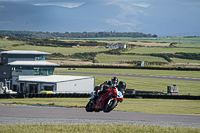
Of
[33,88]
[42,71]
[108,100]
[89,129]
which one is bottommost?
[33,88]

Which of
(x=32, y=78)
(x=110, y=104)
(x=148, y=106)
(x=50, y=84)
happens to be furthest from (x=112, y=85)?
(x=32, y=78)

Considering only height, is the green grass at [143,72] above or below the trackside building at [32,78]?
below

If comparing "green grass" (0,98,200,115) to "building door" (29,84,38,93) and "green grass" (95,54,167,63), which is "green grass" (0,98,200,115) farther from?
"green grass" (95,54,167,63)

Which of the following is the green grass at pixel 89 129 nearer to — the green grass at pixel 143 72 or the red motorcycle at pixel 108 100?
the red motorcycle at pixel 108 100

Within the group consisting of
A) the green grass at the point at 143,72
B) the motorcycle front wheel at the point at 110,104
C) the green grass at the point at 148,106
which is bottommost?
the green grass at the point at 143,72

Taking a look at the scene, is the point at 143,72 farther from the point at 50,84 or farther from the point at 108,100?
the point at 108,100

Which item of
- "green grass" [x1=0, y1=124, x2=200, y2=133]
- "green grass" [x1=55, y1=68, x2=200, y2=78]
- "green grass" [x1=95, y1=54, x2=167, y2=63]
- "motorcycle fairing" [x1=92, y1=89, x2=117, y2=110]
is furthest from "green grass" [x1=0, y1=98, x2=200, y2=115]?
"green grass" [x1=95, y1=54, x2=167, y2=63]

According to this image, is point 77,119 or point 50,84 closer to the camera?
point 77,119

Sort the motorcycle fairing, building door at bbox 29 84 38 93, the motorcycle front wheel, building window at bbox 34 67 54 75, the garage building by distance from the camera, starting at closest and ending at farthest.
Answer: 1. the motorcycle front wheel
2. the motorcycle fairing
3. the garage building
4. building door at bbox 29 84 38 93
5. building window at bbox 34 67 54 75

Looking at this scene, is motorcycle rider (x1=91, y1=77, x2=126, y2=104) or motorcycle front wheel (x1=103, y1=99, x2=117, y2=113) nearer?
motorcycle front wheel (x1=103, y1=99, x2=117, y2=113)

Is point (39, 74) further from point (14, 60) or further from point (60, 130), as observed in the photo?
point (60, 130)

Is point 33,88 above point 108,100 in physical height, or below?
below

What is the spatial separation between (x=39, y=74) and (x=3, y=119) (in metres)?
44.1

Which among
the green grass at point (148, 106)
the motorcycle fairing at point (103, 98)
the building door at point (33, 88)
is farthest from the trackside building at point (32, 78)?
the motorcycle fairing at point (103, 98)
